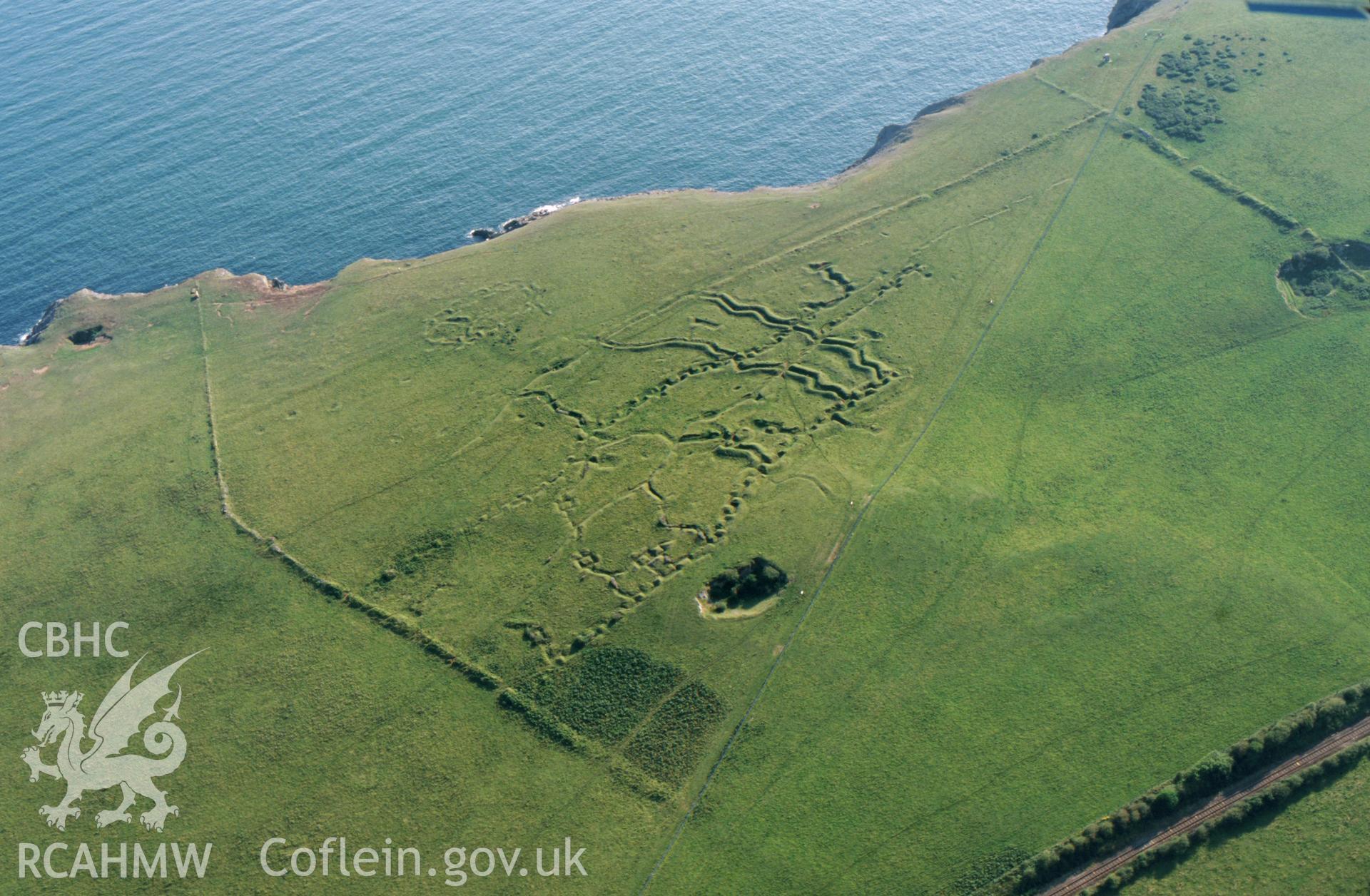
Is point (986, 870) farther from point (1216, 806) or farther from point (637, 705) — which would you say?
point (637, 705)

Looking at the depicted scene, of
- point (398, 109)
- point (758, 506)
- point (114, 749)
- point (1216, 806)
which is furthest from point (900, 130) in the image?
point (114, 749)

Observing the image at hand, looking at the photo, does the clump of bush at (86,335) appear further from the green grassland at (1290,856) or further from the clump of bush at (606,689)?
the green grassland at (1290,856)

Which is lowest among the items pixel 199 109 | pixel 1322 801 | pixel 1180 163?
pixel 1322 801

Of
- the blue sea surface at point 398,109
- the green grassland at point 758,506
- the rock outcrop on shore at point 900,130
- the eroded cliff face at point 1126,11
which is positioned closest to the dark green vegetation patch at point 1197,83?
the green grassland at point 758,506

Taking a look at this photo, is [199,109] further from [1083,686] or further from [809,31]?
[1083,686]

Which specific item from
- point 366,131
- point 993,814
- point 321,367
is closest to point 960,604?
point 993,814
